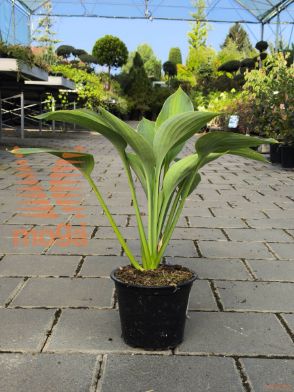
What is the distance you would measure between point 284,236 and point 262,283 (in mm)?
1001

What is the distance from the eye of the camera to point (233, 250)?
3.09m

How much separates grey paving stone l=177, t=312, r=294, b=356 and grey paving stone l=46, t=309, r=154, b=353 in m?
0.25

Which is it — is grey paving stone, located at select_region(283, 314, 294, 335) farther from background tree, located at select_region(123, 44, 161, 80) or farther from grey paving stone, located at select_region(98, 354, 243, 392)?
background tree, located at select_region(123, 44, 161, 80)

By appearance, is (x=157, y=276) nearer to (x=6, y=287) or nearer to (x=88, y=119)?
(x=88, y=119)

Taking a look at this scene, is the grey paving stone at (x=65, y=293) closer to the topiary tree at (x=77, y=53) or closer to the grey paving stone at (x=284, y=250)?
the grey paving stone at (x=284, y=250)

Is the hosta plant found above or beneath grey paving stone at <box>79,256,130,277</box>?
above

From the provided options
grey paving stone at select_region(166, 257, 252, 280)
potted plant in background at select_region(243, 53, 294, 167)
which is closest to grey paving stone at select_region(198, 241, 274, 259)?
grey paving stone at select_region(166, 257, 252, 280)

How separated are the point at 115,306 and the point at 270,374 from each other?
761 mm

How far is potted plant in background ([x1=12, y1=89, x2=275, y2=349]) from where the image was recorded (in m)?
1.65

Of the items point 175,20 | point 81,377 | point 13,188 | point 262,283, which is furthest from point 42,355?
point 175,20

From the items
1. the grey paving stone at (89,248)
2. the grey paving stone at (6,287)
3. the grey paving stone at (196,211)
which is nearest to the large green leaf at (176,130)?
the grey paving stone at (6,287)

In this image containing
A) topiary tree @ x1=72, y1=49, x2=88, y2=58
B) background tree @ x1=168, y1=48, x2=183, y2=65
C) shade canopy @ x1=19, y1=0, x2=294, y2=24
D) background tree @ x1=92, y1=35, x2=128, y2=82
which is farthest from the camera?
background tree @ x1=168, y1=48, x2=183, y2=65

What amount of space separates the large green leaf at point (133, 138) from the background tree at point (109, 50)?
2068 centimetres

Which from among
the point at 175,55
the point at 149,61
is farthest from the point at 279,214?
the point at 149,61
